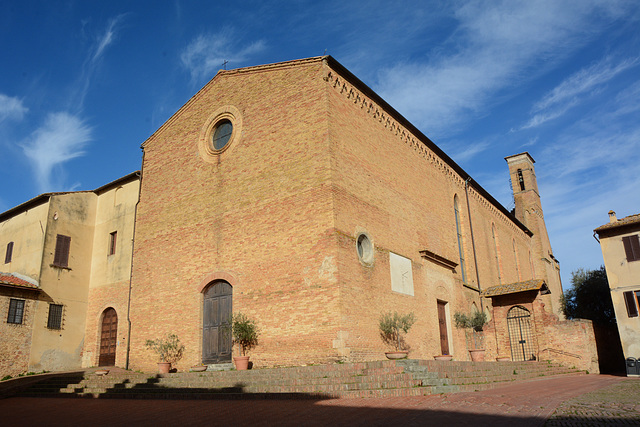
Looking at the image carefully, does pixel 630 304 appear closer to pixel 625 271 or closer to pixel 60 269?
pixel 625 271

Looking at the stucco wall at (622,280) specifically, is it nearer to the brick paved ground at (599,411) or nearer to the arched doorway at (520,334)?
the arched doorway at (520,334)

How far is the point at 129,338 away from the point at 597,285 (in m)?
22.5

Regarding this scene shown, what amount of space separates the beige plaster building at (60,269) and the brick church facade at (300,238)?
731 millimetres

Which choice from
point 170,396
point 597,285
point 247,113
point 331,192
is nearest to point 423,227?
point 331,192

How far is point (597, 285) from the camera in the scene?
24594 mm

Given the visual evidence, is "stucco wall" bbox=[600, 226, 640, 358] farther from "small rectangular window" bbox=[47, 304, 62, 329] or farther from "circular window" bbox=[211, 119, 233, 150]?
"small rectangular window" bbox=[47, 304, 62, 329]

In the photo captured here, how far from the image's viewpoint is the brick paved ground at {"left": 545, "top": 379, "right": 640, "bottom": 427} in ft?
19.2

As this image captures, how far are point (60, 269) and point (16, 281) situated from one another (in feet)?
5.23

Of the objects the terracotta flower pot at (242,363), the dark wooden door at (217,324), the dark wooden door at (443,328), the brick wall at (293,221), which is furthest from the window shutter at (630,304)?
the dark wooden door at (217,324)

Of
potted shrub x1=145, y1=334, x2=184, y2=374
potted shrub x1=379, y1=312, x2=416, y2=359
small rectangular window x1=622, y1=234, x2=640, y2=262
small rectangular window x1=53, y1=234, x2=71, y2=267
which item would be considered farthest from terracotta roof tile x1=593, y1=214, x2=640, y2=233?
small rectangular window x1=53, y1=234, x2=71, y2=267

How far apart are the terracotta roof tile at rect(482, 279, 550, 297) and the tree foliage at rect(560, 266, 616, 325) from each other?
27.6 ft

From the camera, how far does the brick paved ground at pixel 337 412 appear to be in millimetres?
6203

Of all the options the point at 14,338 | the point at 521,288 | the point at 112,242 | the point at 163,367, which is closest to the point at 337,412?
the point at 163,367

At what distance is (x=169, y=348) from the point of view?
15.5 metres
